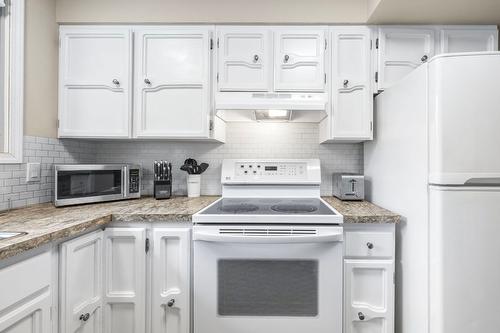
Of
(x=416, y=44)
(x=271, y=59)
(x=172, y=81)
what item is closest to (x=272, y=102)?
(x=271, y=59)

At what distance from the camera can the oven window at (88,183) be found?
5.55 ft

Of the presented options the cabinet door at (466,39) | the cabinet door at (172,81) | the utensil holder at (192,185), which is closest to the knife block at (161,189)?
the utensil holder at (192,185)

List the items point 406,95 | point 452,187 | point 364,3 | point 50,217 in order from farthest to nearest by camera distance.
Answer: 1. point 364,3
2. point 406,95
3. point 50,217
4. point 452,187

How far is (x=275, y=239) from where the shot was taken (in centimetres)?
141

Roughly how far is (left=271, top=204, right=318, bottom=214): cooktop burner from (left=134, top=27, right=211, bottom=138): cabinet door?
0.69 m

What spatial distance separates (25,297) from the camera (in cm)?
99

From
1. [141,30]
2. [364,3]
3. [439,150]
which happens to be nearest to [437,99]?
[439,150]

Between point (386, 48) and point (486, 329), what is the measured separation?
164cm

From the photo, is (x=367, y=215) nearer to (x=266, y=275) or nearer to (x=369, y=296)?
(x=369, y=296)

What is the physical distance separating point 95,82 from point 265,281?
5.51 feet

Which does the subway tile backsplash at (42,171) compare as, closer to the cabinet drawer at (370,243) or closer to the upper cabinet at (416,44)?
the cabinet drawer at (370,243)

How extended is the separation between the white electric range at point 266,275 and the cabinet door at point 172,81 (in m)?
0.73

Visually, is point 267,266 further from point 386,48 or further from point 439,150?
point 386,48

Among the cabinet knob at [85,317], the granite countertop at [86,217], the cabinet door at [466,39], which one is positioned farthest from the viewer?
the cabinet door at [466,39]
